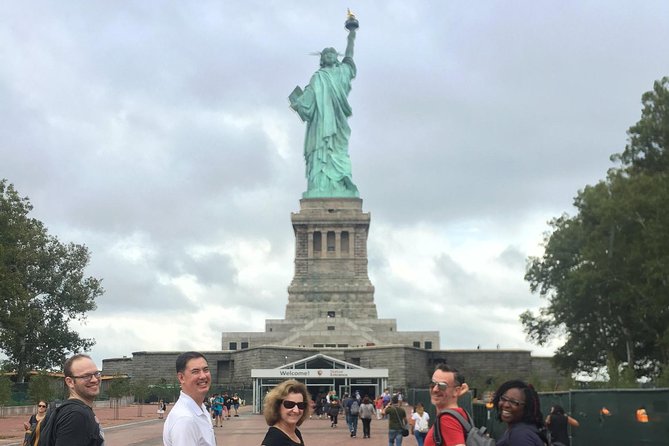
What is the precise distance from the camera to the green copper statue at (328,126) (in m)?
84.4

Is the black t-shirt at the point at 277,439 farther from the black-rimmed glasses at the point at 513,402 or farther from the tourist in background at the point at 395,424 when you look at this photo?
the tourist in background at the point at 395,424

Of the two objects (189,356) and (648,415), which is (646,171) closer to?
(648,415)

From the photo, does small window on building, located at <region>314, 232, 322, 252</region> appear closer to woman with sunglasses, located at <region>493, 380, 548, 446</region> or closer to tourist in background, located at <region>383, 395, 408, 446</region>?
tourist in background, located at <region>383, 395, 408, 446</region>

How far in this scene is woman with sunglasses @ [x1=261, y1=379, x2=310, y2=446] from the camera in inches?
210

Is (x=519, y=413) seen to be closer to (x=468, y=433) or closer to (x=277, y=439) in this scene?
(x=468, y=433)

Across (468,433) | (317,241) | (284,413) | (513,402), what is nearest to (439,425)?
(468,433)

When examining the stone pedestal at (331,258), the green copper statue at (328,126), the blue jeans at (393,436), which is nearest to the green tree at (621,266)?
the blue jeans at (393,436)

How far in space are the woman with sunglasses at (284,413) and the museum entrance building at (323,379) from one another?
41.4 metres

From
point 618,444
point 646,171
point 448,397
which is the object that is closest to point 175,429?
point 448,397

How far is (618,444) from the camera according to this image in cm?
1336

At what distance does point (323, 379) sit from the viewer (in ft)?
170

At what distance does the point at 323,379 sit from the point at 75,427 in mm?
46780

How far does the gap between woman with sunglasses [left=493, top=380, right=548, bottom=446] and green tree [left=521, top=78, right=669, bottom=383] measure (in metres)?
27.6

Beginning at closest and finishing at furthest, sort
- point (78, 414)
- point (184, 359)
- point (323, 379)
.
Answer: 1. point (78, 414)
2. point (184, 359)
3. point (323, 379)
